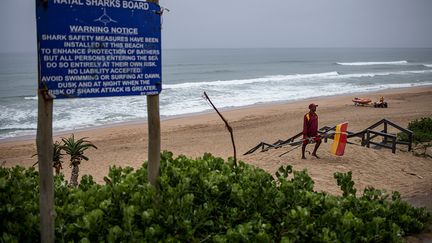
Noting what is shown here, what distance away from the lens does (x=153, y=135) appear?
3.27 meters

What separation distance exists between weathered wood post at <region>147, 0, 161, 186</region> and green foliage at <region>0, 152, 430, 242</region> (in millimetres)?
111

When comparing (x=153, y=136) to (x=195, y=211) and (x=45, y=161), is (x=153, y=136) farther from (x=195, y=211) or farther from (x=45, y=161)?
(x=45, y=161)

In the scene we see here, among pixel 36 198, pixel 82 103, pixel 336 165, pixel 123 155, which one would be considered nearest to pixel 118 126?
pixel 123 155

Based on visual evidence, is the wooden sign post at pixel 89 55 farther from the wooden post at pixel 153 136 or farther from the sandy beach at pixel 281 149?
the sandy beach at pixel 281 149

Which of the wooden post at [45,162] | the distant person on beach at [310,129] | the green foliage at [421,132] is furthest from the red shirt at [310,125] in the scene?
the wooden post at [45,162]

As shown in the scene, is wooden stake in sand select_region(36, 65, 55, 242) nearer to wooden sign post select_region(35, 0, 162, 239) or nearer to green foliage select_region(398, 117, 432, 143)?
wooden sign post select_region(35, 0, 162, 239)

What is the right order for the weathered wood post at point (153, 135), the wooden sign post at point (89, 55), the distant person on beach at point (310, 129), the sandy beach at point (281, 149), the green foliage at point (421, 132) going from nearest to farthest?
the wooden sign post at point (89, 55) < the weathered wood post at point (153, 135) < the sandy beach at point (281, 149) < the distant person on beach at point (310, 129) < the green foliage at point (421, 132)

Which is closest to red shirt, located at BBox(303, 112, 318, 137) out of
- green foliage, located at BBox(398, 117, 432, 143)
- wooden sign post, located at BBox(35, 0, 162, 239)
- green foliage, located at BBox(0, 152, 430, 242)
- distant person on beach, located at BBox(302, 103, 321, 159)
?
distant person on beach, located at BBox(302, 103, 321, 159)

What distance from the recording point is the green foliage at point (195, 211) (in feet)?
9.03

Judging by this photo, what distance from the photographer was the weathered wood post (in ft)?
10.6

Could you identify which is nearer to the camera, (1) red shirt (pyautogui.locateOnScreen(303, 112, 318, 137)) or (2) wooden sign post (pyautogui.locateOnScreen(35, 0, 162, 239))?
(2) wooden sign post (pyautogui.locateOnScreen(35, 0, 162, 239))

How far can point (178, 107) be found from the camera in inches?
1057

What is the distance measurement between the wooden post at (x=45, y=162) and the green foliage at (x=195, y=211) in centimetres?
13

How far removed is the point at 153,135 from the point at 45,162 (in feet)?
2.91
